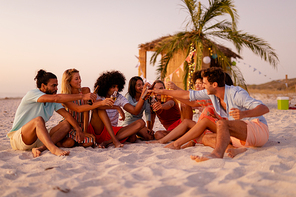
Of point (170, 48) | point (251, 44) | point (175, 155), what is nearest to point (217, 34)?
point (251, 44)

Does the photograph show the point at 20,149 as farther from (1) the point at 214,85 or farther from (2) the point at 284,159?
(2) the point at 284,159

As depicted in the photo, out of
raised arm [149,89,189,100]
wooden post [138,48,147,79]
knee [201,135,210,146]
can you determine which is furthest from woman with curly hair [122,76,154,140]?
wooden post [138,48,147,79]

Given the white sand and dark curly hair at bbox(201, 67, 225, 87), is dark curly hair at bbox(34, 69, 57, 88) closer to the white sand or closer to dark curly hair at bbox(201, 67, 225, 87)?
the white sand

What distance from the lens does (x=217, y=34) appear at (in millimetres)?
8766

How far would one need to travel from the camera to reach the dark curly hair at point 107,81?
412 centimetres

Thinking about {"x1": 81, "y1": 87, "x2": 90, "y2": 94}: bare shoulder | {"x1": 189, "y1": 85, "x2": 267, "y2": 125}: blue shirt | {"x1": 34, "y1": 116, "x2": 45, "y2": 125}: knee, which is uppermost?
{"x1": 81, "y1": 87, "x2": 90, "y2": 94}: bare shoulder

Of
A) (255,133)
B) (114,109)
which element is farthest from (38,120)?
(255,133)

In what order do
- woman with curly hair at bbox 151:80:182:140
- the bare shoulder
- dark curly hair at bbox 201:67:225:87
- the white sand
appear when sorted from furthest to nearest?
woman with curly hair at bbox 151:80:182:140 < the bare shoulder < dark curly hair at bbox 201:67:225:87 < the white sand

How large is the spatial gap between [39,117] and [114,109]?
4.35 ft

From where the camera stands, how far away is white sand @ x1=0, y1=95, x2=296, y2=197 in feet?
6.13

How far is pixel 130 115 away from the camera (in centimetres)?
454

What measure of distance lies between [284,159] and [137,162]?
1.66m

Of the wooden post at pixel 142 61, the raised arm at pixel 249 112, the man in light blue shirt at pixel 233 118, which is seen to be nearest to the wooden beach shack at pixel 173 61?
the wooden post at pixel 142 61

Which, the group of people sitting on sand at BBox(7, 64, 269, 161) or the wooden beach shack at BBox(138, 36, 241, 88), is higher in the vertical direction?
the wooden beach shack at BBox(138, 36, 241, 88)
